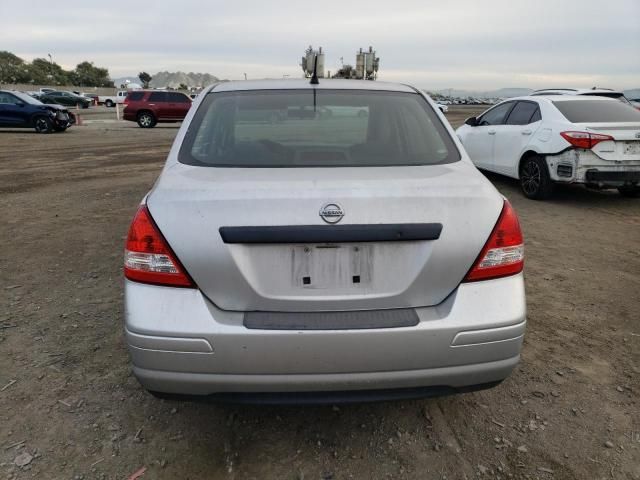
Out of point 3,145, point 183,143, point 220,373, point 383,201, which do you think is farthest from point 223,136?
point 3,145

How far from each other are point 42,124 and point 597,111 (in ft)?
63.9

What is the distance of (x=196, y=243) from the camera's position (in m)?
1.99

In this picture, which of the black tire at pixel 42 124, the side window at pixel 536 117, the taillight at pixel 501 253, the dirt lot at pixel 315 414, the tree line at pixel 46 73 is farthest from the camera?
the tree line at pixel 46 73

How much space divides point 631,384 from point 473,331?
153 cm

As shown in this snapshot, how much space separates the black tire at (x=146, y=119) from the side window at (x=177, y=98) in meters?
1.23

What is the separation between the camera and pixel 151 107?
24469mm

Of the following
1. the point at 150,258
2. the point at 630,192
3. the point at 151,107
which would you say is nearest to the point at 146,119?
the point at 151,107

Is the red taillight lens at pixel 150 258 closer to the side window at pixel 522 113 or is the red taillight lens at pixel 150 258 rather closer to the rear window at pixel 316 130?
the rear window at pixel 316 130

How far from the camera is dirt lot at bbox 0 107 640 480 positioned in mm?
2305

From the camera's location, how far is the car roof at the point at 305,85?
9.75 feet

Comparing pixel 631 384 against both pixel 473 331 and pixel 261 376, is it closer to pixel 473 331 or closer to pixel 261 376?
pixel 473 331

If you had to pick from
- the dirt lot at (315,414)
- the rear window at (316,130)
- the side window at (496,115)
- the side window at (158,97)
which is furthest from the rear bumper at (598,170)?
the side window at (158,97)

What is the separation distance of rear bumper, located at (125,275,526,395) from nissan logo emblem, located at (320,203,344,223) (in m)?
0.43

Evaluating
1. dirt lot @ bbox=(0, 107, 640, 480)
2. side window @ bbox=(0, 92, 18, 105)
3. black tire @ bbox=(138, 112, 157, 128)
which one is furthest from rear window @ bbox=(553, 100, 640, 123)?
black tire @ bbox=(138, 112, 157, 128)
